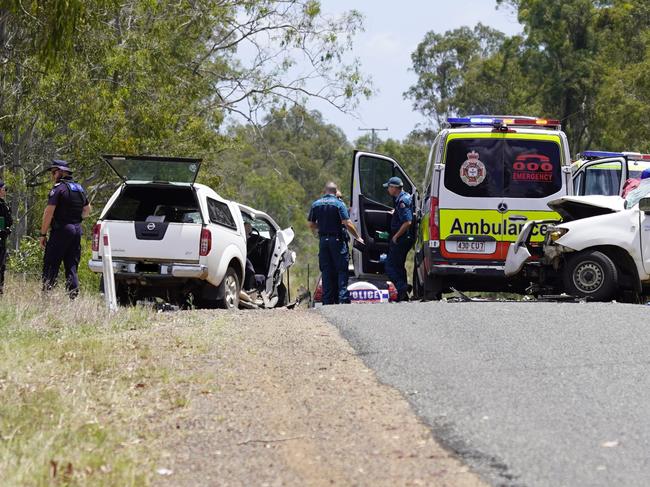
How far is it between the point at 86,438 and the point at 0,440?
1.60ft

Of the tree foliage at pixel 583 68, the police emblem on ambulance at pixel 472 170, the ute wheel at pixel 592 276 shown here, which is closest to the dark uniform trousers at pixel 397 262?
the police emblem on ambulance at pixel 472 170

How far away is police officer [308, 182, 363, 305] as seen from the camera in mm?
15320

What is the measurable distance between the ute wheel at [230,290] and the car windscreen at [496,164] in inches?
123

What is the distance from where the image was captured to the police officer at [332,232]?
15320 millimetres

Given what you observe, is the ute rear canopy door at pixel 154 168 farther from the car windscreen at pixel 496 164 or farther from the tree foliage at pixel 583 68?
the tree foliage at pixel 583 68

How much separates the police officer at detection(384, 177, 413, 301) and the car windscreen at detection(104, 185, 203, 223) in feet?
9.21

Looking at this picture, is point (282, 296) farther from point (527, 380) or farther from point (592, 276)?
point (527, 380)

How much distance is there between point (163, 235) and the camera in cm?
1423

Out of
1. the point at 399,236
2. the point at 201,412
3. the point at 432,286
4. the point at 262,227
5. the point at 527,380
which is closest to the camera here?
the point at 201,412

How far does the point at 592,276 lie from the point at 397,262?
141 inches

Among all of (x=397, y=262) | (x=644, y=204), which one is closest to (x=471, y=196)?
(x=397, y=262)

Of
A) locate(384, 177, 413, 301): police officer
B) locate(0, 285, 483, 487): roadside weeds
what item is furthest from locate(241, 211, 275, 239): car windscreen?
locate(0, 285, 483, 487): roadside weeds

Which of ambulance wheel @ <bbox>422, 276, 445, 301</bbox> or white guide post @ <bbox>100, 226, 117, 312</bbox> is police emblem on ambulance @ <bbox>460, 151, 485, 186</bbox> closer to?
ambulance wheel @ <bbox>422, 276, 445, 301</bbox>

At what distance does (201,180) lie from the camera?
28.6 metres
